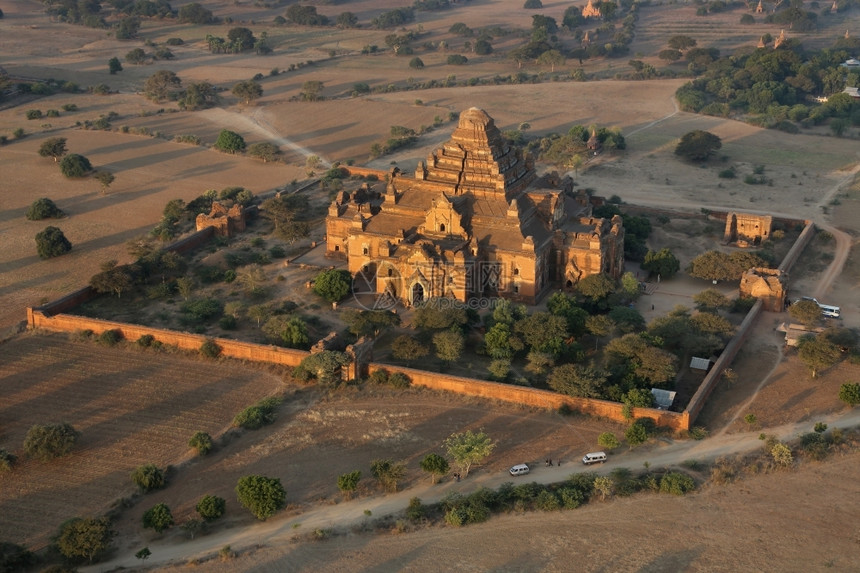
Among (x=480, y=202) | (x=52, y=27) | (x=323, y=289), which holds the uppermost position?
(x=52, y=27)

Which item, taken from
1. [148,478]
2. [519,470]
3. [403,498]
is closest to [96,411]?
[148,478]

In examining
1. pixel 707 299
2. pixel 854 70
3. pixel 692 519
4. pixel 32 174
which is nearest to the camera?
pixel 692 519

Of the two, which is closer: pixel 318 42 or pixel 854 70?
pixel 854 70

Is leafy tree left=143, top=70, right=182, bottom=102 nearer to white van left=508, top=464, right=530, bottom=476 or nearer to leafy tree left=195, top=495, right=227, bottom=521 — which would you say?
leafy tree left=195, top=495, right=227, bottom=521

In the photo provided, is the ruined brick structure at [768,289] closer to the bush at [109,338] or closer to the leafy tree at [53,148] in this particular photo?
the bush at [109,338]

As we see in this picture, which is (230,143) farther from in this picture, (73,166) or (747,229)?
(747,229)

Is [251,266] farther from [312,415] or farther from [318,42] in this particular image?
[318,42]

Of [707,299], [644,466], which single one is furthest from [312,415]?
[707,299]
